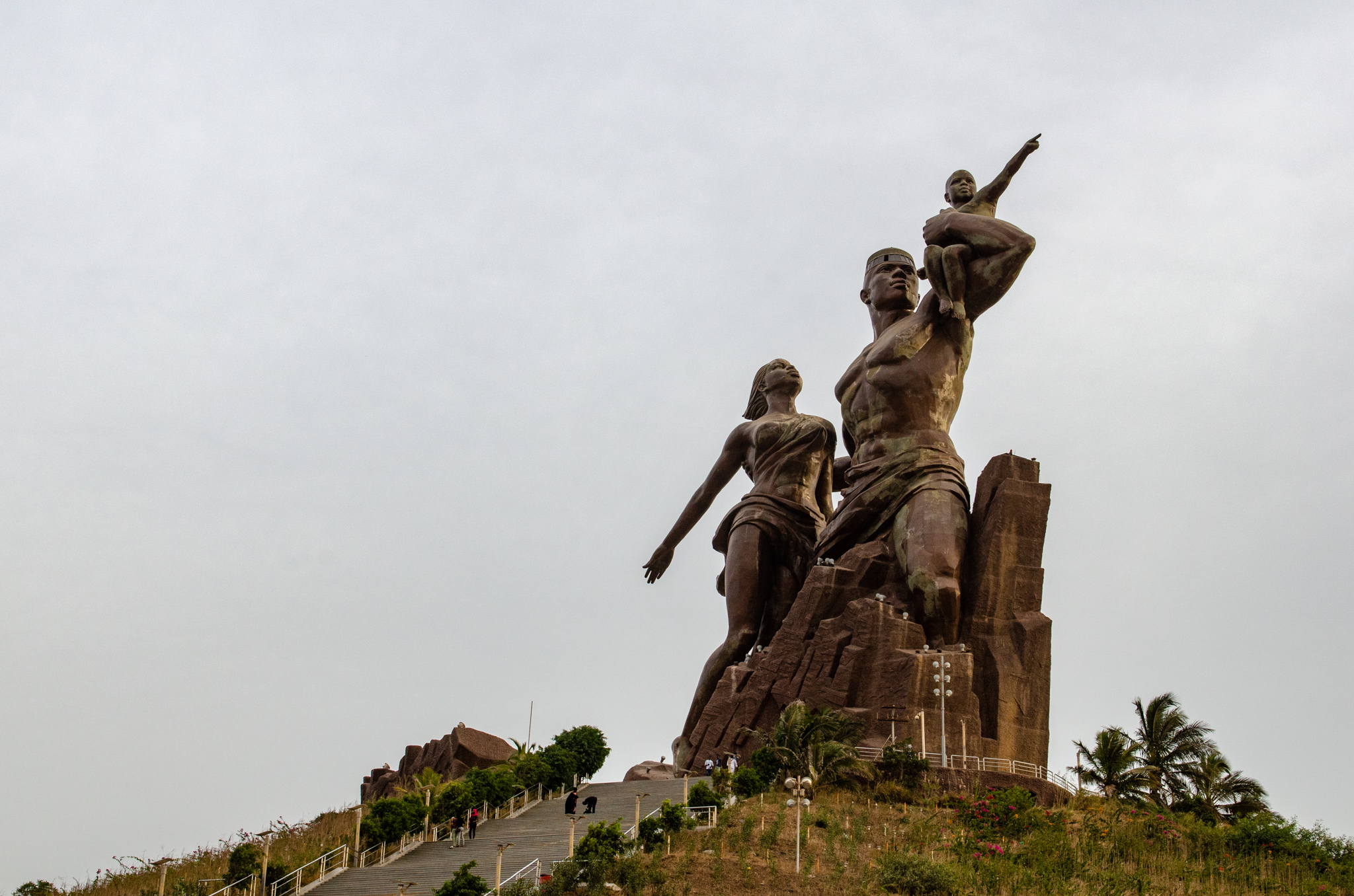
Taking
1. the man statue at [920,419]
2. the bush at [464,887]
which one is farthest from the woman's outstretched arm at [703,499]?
the bush at [464,887]

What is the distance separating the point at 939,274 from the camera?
2192 centimetres

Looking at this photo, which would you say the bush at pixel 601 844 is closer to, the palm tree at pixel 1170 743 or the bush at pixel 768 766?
the bush at pixel 768 766

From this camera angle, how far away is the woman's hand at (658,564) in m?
27.0

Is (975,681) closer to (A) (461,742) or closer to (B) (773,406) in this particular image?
(B) (773,406)

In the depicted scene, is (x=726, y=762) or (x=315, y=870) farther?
(x=726, y=762)

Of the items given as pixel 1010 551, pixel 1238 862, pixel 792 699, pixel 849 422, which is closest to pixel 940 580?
pixel 1010 551

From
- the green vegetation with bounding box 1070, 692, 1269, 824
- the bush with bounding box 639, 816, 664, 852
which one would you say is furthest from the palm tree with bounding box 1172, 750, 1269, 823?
the bush with bounding box 639, 816, 664, 852

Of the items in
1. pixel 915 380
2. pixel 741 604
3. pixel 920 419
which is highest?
pixel 915 380

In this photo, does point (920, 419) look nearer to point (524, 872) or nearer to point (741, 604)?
point (741, 604)

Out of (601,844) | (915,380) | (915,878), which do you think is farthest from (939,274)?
(601,844)

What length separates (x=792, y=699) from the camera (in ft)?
68.1

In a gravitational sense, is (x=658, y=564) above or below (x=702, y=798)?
above

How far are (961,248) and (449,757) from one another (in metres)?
13.5

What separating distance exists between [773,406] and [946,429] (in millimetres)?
4684
